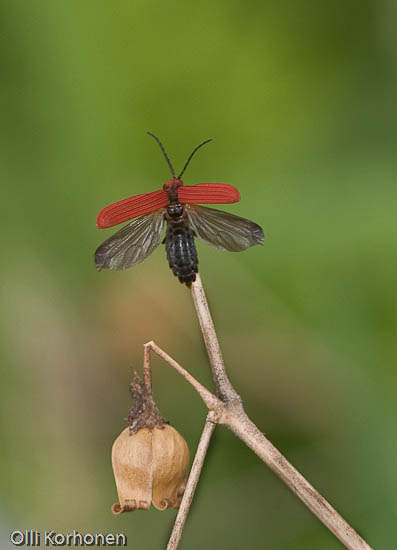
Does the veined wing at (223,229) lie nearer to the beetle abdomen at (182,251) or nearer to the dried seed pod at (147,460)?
the beetle abdomen at (182,251)

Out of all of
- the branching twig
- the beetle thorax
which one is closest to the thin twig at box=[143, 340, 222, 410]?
the branching twig

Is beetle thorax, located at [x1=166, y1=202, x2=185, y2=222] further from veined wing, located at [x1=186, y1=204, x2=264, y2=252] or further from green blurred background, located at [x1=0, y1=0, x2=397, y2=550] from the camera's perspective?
green blurred background, located at [x1=0, y1=0, x2=397, y2=550]

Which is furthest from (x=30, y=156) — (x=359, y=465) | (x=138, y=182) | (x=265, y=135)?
(x=359, y=465)

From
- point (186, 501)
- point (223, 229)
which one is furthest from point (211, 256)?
point (186, 501)

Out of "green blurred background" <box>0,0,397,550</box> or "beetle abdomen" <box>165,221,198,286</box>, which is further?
"green blurred background" <box>0,0,397,550</box>

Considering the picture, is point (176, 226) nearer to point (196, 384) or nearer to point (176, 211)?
point (176, 211)

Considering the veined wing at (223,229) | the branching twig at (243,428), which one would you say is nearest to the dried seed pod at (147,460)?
the branching twig at (243,428)
